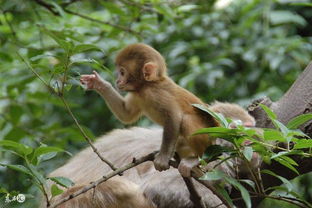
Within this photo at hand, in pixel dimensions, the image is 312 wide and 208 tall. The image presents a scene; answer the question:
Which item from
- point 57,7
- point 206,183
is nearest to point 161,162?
point 206,183

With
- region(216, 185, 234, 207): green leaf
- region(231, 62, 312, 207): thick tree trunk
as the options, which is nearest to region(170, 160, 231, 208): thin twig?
region(216, 185, 234, 207): green leaf

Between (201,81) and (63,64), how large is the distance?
13.2 ft

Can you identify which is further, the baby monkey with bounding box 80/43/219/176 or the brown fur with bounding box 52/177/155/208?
the brown fur with bounding box 52/177/155/208

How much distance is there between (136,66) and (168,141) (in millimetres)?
483

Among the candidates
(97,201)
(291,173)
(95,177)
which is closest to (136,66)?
(97,201)

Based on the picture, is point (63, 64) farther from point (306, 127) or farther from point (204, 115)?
point (306, 127)

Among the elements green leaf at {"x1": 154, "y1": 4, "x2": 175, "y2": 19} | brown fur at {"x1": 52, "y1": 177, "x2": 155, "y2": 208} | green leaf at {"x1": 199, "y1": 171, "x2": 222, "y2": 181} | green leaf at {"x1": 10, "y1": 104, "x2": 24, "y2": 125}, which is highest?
green leaf at {"x1": 199, "y1": 171, "x2": 222, "y2": 181}

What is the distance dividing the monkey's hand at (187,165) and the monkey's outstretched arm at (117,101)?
553 mm

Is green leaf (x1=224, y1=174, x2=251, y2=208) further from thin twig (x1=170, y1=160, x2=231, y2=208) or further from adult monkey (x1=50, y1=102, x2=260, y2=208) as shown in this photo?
adult monkey (x1=50, y1=102, x2=260, y2=208)

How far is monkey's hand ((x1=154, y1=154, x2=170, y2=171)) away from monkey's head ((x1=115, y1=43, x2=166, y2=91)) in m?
0.46

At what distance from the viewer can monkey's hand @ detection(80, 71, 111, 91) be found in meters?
3.01

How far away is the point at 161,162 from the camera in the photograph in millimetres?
2584

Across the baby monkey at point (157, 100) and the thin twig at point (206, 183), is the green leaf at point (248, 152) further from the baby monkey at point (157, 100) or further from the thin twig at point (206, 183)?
the baby monkey at point (157, 100)

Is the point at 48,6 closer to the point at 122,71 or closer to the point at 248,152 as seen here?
the point at 122,71
